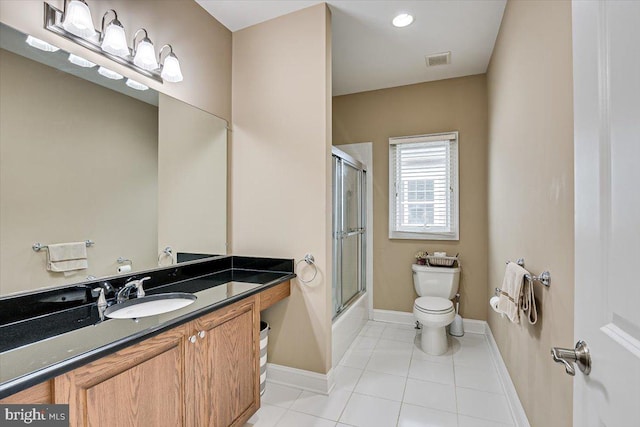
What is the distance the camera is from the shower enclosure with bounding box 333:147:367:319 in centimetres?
261

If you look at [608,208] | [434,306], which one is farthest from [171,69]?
[434,306]

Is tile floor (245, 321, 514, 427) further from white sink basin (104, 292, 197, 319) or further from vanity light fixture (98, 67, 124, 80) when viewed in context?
vanity light fixture (98, 67, 124, 80)

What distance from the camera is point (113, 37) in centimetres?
151

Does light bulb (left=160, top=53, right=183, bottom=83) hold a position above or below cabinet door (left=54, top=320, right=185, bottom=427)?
above

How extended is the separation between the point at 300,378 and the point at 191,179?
1.65 metres

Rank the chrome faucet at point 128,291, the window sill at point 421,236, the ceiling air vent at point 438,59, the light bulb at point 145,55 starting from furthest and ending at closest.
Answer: the window sill at point 421,236 < the ceiling air vent at point 438,59 < the light bulb at point 145,55 < the chrome faucet at point 128,291

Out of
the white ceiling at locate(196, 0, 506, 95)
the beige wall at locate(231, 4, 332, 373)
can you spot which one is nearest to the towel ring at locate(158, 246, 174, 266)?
the beige wall at locate(231, 4, 332, 373)

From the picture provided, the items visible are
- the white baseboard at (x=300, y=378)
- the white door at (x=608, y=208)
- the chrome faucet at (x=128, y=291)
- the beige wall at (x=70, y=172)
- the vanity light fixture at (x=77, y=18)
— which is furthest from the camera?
the white baseboard at (x=300, y=378)

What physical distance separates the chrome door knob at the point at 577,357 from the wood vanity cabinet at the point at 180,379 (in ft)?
4.27

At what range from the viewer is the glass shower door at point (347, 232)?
2643mm

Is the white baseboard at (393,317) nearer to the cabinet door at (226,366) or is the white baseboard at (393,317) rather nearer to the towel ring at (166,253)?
the cabinet door at (226,366)

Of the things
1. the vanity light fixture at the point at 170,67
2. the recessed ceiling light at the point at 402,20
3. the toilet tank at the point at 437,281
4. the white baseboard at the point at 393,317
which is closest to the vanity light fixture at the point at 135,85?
the vanity light fixture at the point at 170,67

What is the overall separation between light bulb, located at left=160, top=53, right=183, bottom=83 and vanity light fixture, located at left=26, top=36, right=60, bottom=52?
0.53 meters

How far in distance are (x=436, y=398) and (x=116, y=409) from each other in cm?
190
